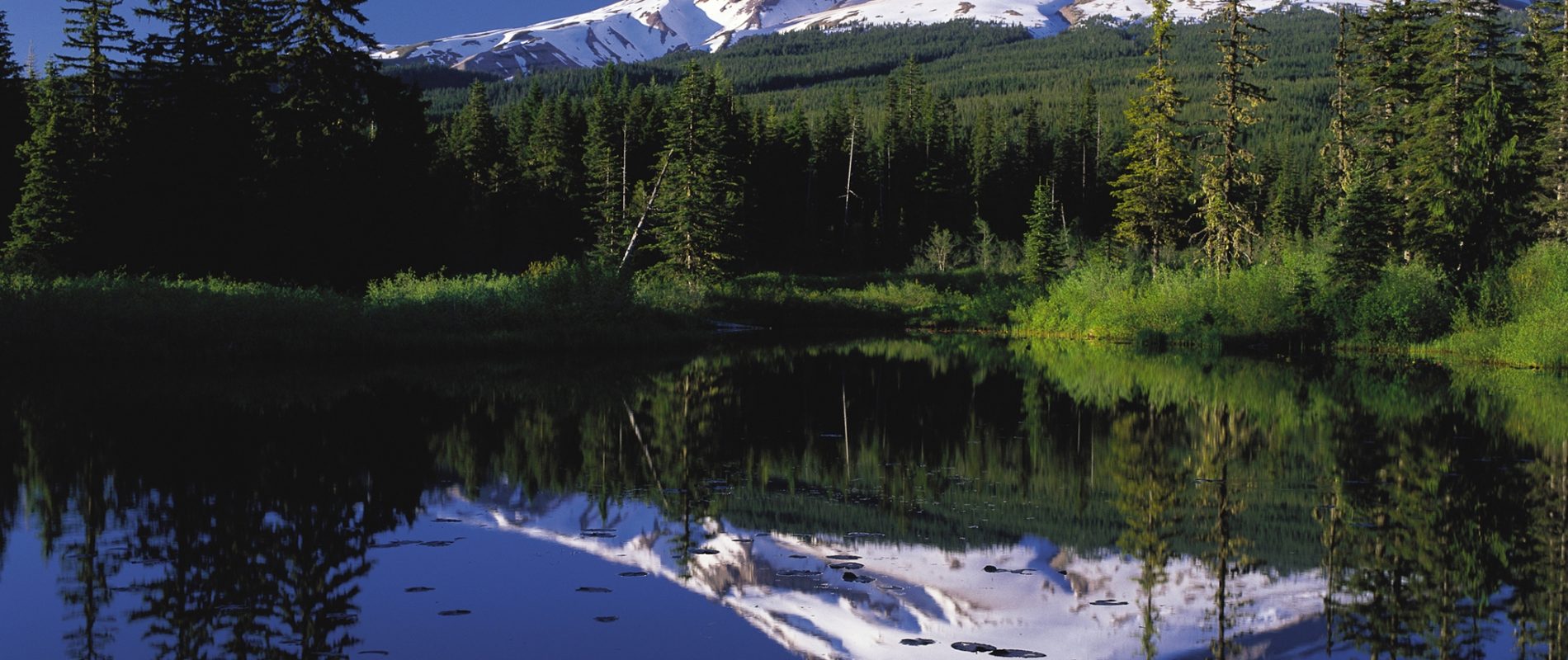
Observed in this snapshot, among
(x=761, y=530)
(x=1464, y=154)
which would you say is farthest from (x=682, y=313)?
(x=761, y=530)

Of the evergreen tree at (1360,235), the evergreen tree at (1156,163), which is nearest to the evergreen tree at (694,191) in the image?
the evergreen tree at (1156,163)

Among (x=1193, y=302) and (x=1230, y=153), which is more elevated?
(x=1230, y=153)

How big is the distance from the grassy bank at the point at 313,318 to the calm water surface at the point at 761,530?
242 inches

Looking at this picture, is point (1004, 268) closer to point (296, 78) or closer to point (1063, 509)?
point (296, 78)

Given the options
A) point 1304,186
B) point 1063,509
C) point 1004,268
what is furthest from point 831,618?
point 1304,186

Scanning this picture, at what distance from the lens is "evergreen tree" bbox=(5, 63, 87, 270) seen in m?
39.6

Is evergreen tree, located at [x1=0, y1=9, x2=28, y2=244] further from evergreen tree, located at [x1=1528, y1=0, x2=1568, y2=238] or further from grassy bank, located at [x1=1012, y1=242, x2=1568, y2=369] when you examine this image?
evergreen tree, located at [x1=1528, y1=0, x2=1568, y2=238]

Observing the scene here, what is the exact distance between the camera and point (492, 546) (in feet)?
31.1

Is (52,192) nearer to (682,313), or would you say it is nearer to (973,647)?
(682,313)

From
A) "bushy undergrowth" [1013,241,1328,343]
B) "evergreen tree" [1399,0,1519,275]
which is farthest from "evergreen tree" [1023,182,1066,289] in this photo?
"evergreen tree" [1399,0,1519,275]

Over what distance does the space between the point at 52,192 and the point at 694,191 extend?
2655cm

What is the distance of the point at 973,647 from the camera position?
723 cm

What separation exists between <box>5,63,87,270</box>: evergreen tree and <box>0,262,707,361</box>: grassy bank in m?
11.0

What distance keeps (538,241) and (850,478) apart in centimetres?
6358
